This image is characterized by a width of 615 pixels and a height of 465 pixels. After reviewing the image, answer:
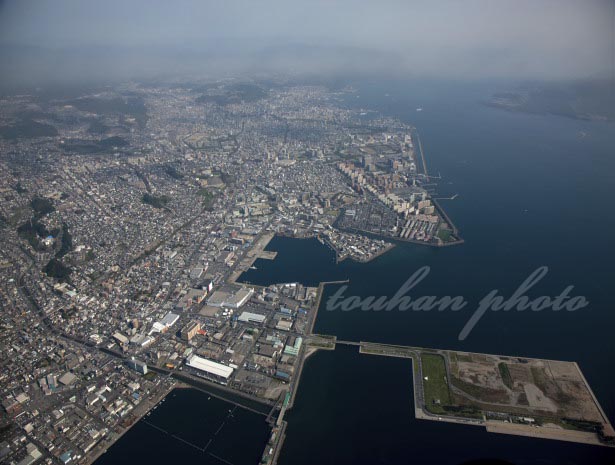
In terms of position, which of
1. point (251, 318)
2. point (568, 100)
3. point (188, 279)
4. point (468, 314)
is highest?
point (568, 100)

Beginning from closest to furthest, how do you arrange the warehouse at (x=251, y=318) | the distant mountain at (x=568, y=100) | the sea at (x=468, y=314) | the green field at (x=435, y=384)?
the sea at (x=468, y=314) < the green field at (x=435, y=384) < the warehouse at (x=251, y=318) < the distant mountain at (x=568, y=100)

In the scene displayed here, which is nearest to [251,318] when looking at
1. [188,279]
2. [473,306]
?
[188,279]

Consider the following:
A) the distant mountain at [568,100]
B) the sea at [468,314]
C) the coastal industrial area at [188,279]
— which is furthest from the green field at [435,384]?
the distant mountain at [568,100]

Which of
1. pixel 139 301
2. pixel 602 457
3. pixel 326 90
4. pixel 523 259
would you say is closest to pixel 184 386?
pixel 139 301

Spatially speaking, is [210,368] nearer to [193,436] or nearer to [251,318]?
[193,436]

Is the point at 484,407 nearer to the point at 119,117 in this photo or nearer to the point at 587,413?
the point at 587,413

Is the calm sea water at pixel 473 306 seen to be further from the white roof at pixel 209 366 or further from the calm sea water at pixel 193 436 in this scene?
the white roof at pixel 209 366
